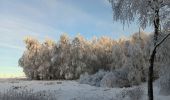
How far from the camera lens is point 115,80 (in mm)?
29547

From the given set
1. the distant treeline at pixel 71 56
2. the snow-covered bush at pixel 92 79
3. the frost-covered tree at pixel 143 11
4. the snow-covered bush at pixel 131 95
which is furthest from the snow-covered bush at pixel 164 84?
the distant treeline at pixel 71 56

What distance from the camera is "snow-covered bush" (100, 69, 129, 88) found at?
96.0 feet

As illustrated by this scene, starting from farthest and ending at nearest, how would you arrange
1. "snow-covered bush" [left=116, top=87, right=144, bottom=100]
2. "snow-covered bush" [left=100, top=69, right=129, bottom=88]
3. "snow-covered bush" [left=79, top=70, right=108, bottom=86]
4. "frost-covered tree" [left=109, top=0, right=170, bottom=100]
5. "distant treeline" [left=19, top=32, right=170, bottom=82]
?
"distant treeline" [left=19, top=32, right=170, bottom=82], "snow-covered bush" [left=79, top=70, right=108, bottom=86], "snow-covered bush" [left=100, top=69, right=129, bottom=88], "snow-covered bush" [left=116, top=87, right=144, bottom=100], "frost-covered tree" [left=109, top=0, right=170, bottom=100]

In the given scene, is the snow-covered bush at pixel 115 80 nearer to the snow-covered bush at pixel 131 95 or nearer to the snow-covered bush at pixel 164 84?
the snow-covered bush at pixel 164 84

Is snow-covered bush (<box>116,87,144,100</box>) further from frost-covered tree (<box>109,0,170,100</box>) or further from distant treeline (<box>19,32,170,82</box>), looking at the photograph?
distant treeline (<box>19,32,170,82</box>)

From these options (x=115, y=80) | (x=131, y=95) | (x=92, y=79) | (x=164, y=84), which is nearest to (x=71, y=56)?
(x=92, y=79)

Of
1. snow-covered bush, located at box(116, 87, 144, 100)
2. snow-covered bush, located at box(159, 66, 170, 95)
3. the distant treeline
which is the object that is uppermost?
the distant treeline

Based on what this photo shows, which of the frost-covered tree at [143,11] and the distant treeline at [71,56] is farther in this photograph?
the distant treeline at [71,56]

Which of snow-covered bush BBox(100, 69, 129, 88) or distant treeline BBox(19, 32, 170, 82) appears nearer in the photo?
snow-covered bush BBox(100, 69, 129, 88)

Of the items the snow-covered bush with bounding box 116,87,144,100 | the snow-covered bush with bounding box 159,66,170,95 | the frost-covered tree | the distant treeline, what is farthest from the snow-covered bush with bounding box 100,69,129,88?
the frost-covered tree

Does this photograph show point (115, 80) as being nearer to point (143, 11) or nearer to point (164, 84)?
point (164, 84)

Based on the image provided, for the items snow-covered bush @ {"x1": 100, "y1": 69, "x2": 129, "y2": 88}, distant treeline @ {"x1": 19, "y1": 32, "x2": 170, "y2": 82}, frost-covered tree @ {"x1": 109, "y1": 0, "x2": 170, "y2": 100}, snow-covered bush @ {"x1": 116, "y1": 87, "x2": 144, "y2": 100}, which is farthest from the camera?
distant treeline @ {"x1": 19, "y1": 32, "x2": 170, "y2": 82}

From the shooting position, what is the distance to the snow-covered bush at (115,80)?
2925 centimetres

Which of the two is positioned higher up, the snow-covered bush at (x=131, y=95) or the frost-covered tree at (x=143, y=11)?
the frost-covered tree at (x=143, y=11)
